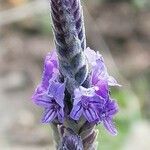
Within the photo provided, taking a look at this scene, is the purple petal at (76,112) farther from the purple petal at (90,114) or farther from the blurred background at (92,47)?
the blurred background at (92,47)

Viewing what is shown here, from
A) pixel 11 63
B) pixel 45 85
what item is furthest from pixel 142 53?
pixel 45 85

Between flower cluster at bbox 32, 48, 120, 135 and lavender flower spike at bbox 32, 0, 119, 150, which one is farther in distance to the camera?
flower cluster at bbox 32, 48, 120, 135

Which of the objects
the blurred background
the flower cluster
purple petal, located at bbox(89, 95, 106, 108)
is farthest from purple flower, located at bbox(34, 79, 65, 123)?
the blurred background

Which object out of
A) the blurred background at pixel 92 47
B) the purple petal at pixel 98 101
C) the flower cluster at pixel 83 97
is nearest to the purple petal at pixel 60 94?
the flower cluster at pixel 83 97

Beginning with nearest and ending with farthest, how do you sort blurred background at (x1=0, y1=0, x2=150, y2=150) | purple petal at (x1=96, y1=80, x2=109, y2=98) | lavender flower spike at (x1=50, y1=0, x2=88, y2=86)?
1. lavender flower spike at (x1=50, y1=0, x2=88, y2=86)
2. purple petal at (x1=96, y1=80, x2=109, y2=98)
3. blurred background at (x1=0, y1=0, x2=150, y2=150)

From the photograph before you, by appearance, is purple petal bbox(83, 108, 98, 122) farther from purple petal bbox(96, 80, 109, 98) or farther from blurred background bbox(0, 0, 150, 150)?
blurred background bbox(0, 0, 150, 150)

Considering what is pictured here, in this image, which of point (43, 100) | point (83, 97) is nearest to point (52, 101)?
point (43, 100)

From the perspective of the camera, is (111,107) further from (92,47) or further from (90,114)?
(92,47)
